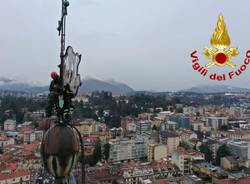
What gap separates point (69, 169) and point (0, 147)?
21360 mm

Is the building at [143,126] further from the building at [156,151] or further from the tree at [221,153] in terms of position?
the tree at [221,153]

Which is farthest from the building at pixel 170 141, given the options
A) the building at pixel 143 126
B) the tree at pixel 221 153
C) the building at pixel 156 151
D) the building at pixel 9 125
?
the building at pixel 9 125

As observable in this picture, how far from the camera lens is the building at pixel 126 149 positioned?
20.1 m

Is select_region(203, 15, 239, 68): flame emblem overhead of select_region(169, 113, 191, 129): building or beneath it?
overhead

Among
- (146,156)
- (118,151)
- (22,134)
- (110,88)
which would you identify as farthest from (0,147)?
(110,88)

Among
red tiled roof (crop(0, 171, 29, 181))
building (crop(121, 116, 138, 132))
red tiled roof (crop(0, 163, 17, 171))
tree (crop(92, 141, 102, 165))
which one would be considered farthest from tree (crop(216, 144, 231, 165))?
building (crop(121, 116, 138, 132))

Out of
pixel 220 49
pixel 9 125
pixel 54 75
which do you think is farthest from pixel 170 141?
pixel 54 75

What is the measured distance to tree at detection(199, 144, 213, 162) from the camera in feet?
65.1

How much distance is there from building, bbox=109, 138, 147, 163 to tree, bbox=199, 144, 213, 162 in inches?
122

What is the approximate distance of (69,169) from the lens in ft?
3.79

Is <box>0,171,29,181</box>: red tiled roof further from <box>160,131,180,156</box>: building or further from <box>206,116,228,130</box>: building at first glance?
<box>206,116,228,130</box>: building

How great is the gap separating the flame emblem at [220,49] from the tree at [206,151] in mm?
17696

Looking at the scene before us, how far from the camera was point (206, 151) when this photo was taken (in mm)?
20312

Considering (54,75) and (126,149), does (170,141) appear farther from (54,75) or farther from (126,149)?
(54,75)
